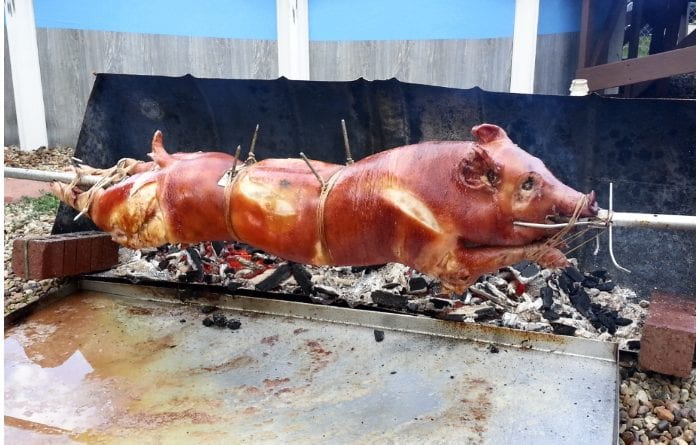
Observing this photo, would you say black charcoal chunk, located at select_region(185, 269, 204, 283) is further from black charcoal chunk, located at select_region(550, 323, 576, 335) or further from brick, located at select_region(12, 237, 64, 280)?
black charcoal chunk, located at select_region(550, 323, 576, 335)

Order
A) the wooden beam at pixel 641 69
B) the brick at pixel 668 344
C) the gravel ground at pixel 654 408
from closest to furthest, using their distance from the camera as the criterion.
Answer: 1. the gravel ground at pixel 654 408
2. the brick at pixel 668 344
3. the wooden beam at pixel 641 69

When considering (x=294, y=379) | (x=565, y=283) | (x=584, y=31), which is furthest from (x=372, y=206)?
(x=584, y=31)

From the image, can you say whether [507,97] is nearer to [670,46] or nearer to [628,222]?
[628,222]

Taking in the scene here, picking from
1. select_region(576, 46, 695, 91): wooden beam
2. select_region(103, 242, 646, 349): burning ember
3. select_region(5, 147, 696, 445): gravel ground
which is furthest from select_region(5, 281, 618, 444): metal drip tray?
select_region(576, 46, 695, 91): wooden beam

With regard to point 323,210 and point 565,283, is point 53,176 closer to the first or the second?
point 323,210

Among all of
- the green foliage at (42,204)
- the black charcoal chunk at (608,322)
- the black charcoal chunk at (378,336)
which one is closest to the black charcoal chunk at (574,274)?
the black charcoal chunk at (608,322)

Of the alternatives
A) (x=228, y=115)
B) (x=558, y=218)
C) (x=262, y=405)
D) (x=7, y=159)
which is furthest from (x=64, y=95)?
(x=558, y=218)

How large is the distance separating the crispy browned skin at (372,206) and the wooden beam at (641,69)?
460cm

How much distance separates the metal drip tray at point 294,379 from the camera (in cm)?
237

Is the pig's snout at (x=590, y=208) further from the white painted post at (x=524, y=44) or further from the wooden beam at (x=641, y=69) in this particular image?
the white painted post at (x=524, y=44)

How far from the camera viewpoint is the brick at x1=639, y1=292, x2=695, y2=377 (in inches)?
107

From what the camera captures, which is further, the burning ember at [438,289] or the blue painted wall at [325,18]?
the blue painted wall at [325,18]

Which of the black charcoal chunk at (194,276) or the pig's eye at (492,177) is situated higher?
the pig's eye at (492,177)

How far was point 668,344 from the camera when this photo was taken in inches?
108
